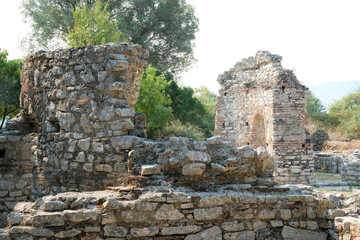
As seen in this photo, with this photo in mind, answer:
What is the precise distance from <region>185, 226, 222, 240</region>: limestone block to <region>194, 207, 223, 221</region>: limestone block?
15 centimetres

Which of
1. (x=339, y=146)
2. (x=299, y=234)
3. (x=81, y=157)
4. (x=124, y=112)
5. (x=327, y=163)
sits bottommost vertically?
(x=299, y=234)

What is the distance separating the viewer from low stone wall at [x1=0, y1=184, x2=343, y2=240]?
4.34m

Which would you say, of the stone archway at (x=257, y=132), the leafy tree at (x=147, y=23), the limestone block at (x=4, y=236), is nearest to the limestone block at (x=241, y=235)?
the limestone block at (x=4, y=236)

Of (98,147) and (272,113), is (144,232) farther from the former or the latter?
(272,113)

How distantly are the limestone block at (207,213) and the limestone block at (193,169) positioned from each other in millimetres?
527

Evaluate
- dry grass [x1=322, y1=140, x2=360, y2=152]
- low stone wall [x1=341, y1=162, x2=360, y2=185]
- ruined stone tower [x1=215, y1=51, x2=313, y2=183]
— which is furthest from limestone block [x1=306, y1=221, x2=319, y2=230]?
dry grass [x1=322, y1=140, x2=360, y2=152]

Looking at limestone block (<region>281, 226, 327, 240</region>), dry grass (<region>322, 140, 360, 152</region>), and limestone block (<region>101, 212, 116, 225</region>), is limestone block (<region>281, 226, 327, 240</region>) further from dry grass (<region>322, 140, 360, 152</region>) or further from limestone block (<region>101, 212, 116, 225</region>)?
dry grass (<region>322, 140, 360, 152</region>)

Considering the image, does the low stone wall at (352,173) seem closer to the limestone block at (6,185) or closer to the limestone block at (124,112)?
the limestone block at (124,112)

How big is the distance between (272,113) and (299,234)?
912cm

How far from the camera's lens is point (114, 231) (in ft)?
14.4

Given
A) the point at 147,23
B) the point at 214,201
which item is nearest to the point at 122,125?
the point at 214,201

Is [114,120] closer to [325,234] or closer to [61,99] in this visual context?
[61,99]

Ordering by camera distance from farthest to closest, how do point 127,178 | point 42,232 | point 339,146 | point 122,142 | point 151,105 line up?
point 339,146, point 151,105, point 122,142, point 127,178, point 42,232

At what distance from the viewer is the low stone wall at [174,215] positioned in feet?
14.3
